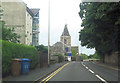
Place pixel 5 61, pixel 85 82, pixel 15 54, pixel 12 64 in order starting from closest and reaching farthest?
pixel 85 82
pixel 5 61
pixel 12 64
pixel 15 54

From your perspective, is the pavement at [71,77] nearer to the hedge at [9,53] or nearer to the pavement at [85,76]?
the pavement at [85,76]

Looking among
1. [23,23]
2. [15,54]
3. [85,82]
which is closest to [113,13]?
[85,82]

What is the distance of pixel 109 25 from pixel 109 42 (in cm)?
800

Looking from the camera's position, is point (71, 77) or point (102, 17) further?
point (102, 17)

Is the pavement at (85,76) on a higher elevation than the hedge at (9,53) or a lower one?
lower

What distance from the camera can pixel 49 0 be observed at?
22562mm

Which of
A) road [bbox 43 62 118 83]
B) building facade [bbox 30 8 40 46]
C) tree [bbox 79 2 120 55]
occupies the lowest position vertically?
road [bbox 43 62 118 83]

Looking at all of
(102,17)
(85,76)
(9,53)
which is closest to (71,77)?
(85,76)

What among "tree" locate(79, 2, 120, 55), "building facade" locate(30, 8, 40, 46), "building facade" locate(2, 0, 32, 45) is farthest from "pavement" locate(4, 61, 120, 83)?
"building facade" locate(30, 8, 40, 46)

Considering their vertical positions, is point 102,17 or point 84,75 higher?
point 102,17

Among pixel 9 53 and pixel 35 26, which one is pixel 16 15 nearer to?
pixel 35 26

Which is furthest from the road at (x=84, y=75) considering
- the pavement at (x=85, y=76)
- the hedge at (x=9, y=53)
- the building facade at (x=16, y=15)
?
the building facade at (x=16, y=15)

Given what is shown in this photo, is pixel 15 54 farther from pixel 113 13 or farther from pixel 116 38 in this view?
pixel 116 38

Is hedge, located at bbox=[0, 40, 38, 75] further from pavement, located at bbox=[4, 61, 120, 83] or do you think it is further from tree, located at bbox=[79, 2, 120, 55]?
tree, located at bbox=[79, 2, 120, 55]
